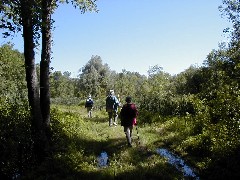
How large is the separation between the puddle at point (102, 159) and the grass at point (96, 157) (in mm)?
154

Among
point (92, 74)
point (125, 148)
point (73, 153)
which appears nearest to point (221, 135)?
point (125, 148)

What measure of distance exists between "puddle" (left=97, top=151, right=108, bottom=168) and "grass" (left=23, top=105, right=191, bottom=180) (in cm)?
15

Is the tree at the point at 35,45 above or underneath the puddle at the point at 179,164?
above

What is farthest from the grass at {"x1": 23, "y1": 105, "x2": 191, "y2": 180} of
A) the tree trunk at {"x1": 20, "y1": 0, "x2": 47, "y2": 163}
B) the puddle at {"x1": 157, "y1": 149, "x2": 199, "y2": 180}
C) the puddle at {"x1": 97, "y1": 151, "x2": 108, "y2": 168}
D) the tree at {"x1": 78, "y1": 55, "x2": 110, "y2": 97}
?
the tree at {"x1": 78, "y1": 55, "x2": 110, "y2": 97}

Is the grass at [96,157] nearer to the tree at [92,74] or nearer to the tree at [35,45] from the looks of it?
the tree at [35,45]

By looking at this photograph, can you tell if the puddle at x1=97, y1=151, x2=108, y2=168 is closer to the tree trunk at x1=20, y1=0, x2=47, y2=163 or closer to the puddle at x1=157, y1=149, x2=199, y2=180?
the tree trunk at x1=20, y1=0, x2=47, y2=163

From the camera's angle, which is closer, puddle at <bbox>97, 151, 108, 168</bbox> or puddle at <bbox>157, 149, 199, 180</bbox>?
puddle at <bbox>157, 149, 199, 180</bbox>

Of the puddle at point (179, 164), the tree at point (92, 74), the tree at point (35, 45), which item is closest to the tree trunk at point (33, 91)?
the tree at point (35, 45)

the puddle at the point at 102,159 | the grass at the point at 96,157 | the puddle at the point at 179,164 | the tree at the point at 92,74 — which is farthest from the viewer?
the tree at the point at 92,74

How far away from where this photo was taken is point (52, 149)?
13.8 metres

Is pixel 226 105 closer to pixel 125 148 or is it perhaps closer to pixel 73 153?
pixel 125 148

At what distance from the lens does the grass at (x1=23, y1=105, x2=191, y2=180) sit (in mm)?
11422

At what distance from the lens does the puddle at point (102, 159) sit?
1304cm

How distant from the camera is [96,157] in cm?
1402
